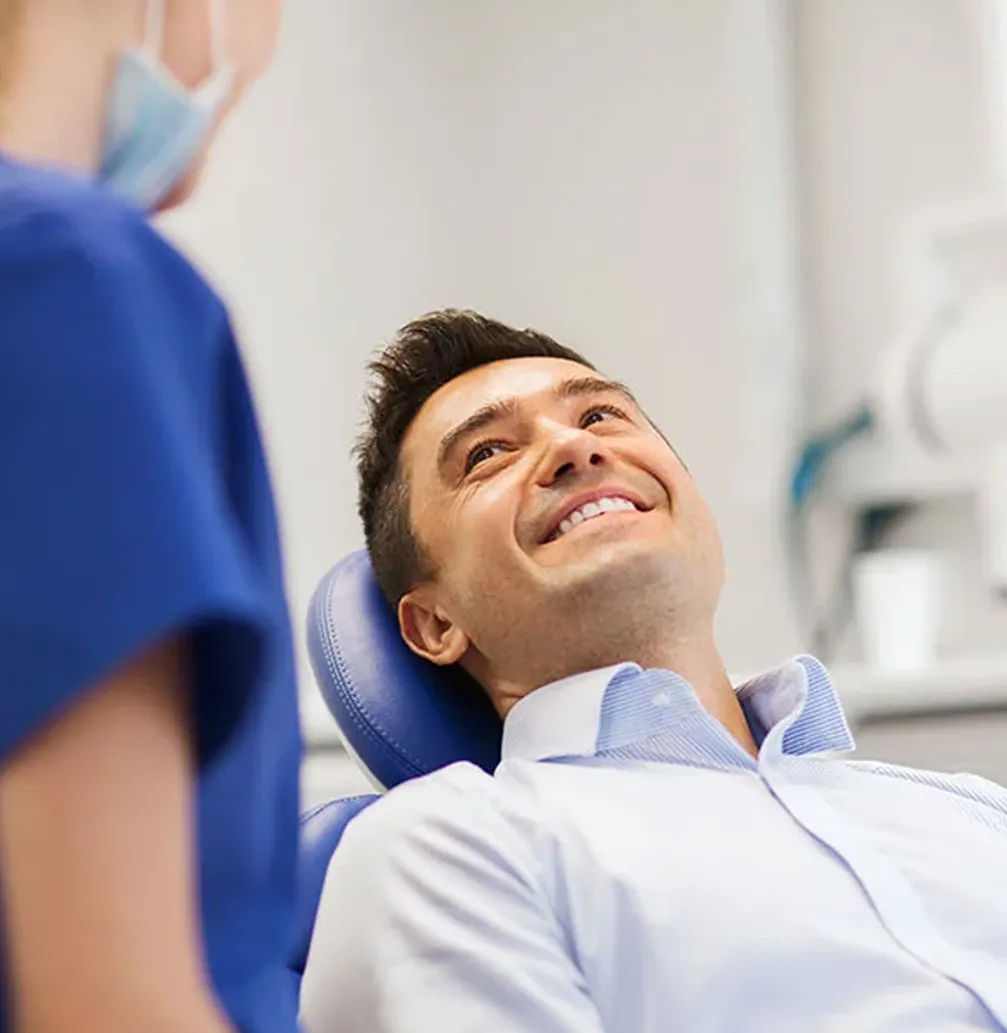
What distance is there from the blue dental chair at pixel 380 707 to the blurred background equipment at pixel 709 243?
3.08 ft

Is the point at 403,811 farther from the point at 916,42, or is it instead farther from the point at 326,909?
the point at 916,42

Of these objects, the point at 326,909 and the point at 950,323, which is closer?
the point at 326,909

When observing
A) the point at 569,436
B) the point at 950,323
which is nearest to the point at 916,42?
Answer: the point at 950,323

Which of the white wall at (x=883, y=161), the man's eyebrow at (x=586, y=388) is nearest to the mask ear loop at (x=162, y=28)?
the man's eyebrow at (x=586, y=388)

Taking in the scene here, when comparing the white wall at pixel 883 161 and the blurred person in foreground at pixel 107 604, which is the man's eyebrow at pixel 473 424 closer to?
the blurred person in foreground at pixel 107 604

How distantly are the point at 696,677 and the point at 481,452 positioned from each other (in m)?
0.32

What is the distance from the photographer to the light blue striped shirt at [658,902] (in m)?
1.18

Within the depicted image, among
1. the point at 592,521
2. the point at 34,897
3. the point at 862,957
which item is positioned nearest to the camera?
the point at 34,897

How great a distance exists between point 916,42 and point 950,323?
0.58 meters

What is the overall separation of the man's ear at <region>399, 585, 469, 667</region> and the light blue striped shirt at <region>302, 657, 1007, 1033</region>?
19cm

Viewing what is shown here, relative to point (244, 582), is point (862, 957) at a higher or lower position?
lower

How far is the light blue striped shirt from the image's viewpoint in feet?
3.86

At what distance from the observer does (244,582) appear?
23.4 inches

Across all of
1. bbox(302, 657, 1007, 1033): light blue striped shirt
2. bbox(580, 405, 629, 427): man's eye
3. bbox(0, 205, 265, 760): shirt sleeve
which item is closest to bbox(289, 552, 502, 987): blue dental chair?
bbox(302, 657, 1007, 1033): light blue striped shirt
